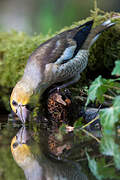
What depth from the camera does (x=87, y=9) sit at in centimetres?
1202

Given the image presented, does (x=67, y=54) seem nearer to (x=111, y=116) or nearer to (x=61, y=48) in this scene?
(x=61, y=48)

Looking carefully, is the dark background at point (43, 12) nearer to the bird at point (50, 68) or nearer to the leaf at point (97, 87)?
the bird at point (50, 68)

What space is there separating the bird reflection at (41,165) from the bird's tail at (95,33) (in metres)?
2.64

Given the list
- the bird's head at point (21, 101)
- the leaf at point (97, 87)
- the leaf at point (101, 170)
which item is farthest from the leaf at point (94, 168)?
the bird's head at point (21, 101)

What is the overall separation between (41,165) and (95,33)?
143 inches

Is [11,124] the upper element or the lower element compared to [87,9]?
lower

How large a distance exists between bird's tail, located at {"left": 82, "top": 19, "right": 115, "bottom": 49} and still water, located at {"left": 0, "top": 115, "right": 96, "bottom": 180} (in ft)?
6.59

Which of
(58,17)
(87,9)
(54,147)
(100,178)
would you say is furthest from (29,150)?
(87,9)

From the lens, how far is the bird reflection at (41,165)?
2229mm

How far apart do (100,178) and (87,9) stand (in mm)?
10630

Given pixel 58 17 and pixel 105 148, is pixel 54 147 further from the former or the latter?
pixel 58 17

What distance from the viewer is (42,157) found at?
9.14 ft

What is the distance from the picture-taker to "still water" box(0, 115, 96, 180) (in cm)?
226

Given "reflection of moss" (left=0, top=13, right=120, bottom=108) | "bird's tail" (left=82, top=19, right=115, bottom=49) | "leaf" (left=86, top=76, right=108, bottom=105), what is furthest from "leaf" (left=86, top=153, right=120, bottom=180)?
"reflection of moss" (left=0, top=13, right=120, bottom=108)
